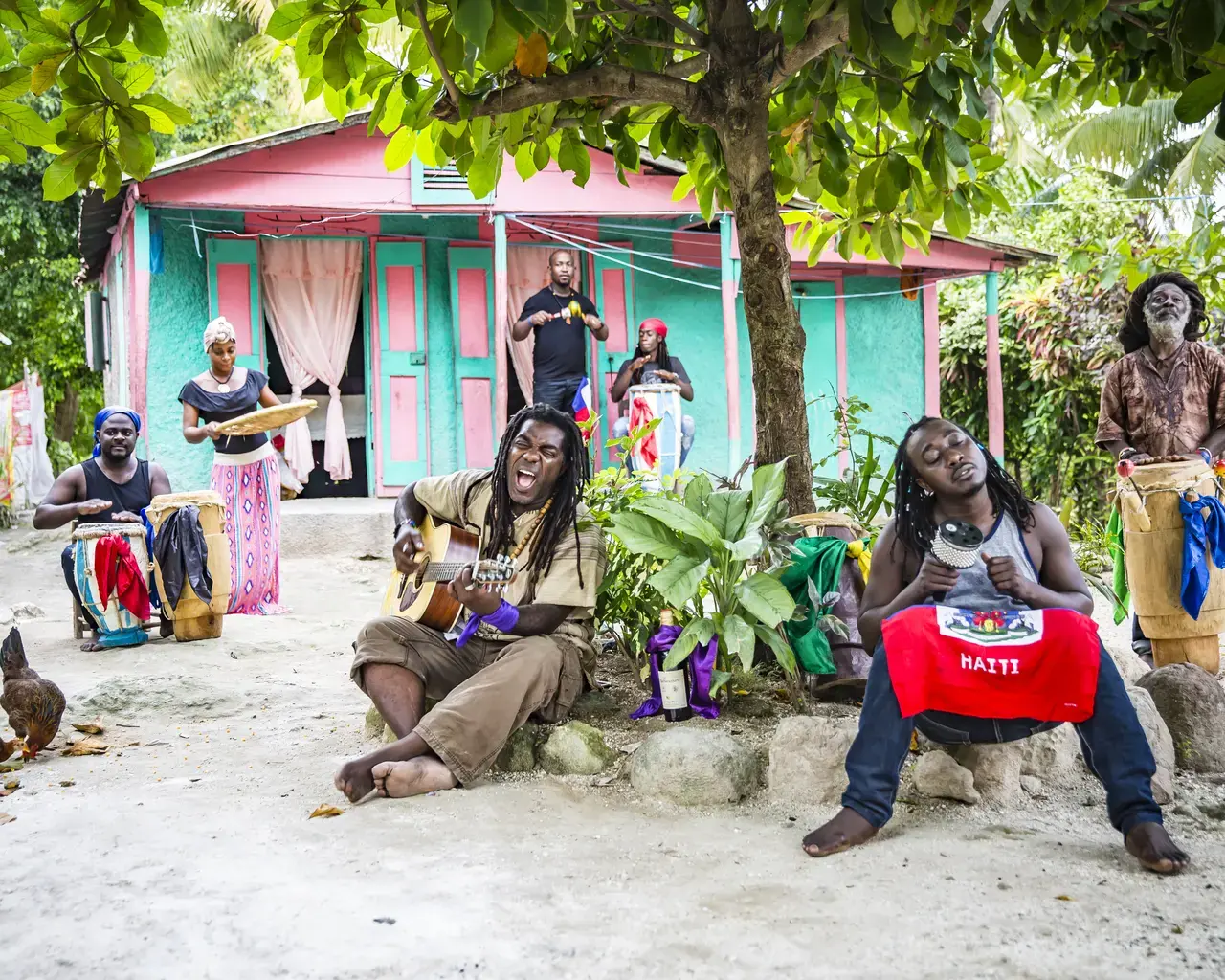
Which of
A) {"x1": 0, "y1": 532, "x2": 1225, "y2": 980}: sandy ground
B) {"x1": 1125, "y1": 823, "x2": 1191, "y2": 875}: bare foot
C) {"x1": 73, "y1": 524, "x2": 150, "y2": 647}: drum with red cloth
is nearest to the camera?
{"x1": 0, "y1": 532, "x2": 1225, "y2": 980}: sandy ground

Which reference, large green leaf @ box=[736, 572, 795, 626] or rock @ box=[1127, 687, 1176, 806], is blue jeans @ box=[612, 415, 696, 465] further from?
rock @ box=[1127, 687, 1176, 806]

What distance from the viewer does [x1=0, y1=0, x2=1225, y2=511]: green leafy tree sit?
9.43ft

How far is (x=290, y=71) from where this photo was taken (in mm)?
19297

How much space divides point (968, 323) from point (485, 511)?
443 inches

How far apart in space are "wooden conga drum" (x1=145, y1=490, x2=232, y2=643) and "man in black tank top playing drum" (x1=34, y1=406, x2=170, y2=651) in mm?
207

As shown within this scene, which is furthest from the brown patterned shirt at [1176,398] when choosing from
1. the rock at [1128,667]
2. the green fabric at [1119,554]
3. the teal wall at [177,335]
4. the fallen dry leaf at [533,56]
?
the teal wall at [177,335]

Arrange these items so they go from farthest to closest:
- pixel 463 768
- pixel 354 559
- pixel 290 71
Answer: pixel 290 71, pixel 354 559, pixel 463 768

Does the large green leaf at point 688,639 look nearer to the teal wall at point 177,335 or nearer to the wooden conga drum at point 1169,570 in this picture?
the wooden conga drum at point 1169,570

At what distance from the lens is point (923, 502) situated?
3.30 meters

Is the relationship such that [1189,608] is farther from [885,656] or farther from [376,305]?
[376,305]

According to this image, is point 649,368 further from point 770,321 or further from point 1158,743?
point 1158,743

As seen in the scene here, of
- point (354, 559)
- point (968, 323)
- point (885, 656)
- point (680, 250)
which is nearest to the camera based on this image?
point (885, 656)

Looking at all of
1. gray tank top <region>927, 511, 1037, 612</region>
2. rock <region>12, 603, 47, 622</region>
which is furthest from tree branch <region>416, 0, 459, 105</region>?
rock <region>12, 603, 47, 622</region>

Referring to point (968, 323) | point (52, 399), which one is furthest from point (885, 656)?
point (52, 399)
